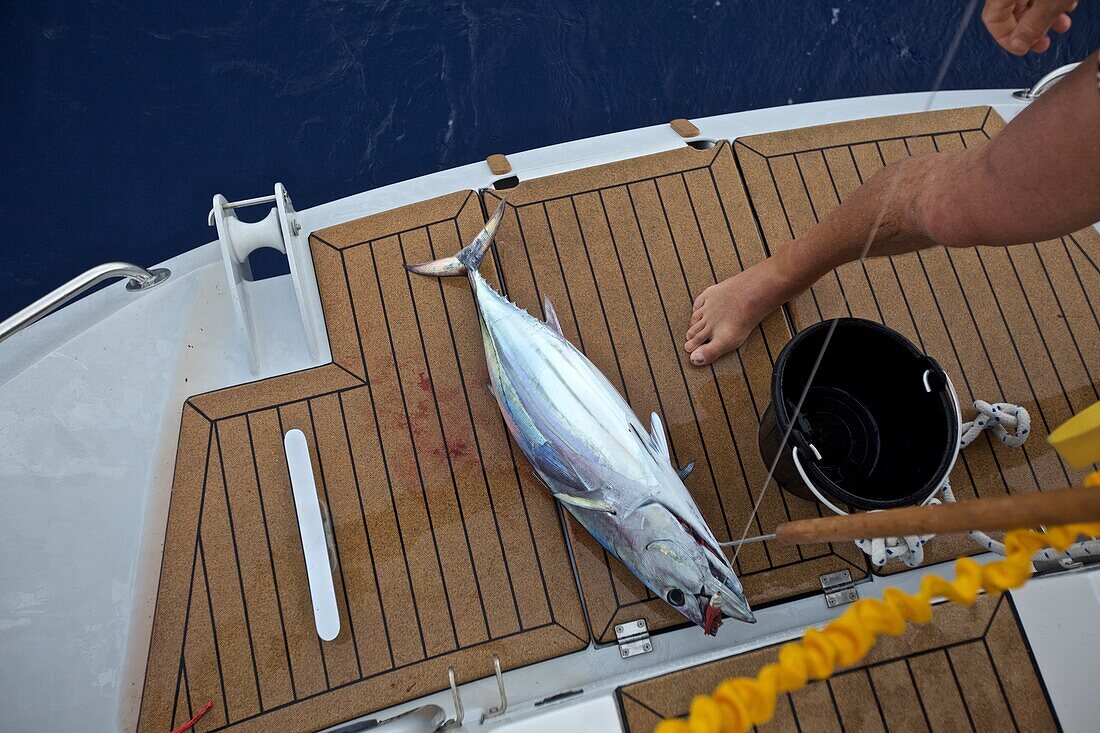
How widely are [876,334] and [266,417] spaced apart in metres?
1.84

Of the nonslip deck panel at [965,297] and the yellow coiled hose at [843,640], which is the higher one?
the nonslip deck panel at [965,297]

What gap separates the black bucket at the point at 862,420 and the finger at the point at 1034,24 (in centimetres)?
73

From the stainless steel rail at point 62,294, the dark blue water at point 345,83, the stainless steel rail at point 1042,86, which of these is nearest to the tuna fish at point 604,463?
the stainless steel rail at point 62,294

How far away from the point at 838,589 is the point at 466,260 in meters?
1.52

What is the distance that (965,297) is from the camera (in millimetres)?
2309

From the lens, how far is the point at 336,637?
1.93 meters

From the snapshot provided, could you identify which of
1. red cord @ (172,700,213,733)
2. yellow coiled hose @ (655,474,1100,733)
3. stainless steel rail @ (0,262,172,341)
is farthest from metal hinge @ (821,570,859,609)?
stainless steel rail @ (0,262,172,341)

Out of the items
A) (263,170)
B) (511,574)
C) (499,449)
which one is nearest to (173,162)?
(263,170)

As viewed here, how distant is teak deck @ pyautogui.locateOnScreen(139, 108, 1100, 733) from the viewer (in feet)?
6.41

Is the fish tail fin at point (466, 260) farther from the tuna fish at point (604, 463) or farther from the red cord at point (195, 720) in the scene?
the red cord at point (195, 720)

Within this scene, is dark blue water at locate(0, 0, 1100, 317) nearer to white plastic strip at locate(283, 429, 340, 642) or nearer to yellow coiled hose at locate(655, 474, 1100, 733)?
white plastic strip at locate(283, 429, 340, 642)

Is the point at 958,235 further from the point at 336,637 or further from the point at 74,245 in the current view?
the point at 74,245

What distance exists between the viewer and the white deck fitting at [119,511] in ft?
6.17

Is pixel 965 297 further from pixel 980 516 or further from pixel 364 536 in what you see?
pixel 364 536
